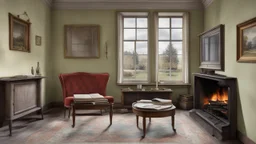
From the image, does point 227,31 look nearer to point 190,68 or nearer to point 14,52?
point 190,68

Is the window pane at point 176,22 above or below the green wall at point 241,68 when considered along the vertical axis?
above

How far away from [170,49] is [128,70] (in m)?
1.46

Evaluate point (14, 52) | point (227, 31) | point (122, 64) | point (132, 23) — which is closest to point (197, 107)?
point (227, 31)

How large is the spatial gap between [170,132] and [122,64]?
10.7ft

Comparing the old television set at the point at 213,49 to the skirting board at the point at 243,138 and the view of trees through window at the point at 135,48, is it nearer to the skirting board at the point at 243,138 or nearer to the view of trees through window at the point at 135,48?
the skirting board at the point at 243,138

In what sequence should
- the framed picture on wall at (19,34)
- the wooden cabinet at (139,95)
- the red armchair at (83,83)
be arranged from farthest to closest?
the wooden cabinet at (139,95) < the red armchair at (83,83) < the framed picture on wall at (19,34)

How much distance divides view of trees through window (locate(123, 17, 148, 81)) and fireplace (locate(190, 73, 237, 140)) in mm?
2093

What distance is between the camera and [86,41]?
702cm

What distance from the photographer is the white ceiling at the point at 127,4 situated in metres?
6.97

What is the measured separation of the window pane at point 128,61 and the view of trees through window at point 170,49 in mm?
843

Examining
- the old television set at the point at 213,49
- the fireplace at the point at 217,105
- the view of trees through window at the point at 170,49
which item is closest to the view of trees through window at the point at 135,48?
the view of trees through window at the point at 170,49

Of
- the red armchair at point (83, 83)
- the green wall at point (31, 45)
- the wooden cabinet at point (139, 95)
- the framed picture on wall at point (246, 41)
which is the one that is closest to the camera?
the framed picture on wall at point (246, 41)

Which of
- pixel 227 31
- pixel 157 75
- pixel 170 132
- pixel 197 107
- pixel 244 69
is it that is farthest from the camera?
pixel 157 75

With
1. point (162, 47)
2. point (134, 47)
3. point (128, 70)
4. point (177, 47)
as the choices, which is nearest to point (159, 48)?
point (162, 47)
